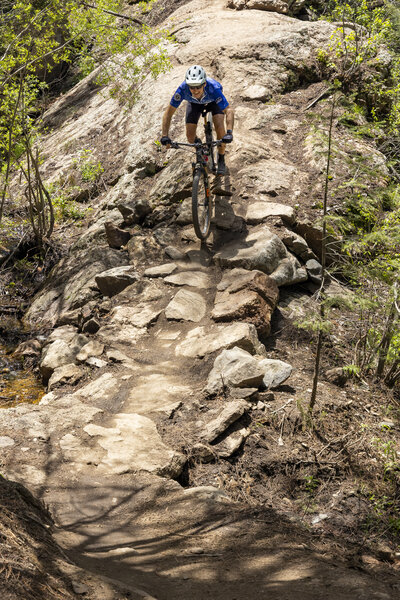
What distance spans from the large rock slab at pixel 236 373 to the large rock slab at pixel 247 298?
0.94 metres

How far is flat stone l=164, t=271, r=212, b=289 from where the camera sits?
7715 millimetres

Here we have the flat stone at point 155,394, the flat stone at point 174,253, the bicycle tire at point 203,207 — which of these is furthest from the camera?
the flat stone at point 174,253

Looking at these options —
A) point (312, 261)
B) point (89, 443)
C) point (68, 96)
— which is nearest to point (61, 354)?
point (89, 443)

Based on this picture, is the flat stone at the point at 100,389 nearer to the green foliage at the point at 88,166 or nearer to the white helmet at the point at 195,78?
the white helmet at the point at 195,78

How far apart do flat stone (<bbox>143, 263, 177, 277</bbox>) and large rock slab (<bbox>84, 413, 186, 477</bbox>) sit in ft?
9.83

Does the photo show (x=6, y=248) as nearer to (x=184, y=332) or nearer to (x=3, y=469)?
(x=184, y=332)

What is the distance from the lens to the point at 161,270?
26.6 feet

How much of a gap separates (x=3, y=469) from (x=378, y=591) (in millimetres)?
2903

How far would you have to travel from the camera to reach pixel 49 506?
3.98 metres

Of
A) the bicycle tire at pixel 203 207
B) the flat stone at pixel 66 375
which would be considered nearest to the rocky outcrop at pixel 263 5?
the bicycle tire at pixel 203 207

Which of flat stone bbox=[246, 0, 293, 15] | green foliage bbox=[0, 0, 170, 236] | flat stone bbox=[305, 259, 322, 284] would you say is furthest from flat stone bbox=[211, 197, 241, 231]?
flat stone bbox=[246, 0, 293, 15]

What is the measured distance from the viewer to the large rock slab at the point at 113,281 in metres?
8.02

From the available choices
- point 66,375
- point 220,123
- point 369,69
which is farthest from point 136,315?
point 369,69

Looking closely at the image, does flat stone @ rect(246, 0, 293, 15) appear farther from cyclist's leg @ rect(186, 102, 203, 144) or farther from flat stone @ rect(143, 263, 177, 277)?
flat stone @ rect(143, 263, 177, 277)
